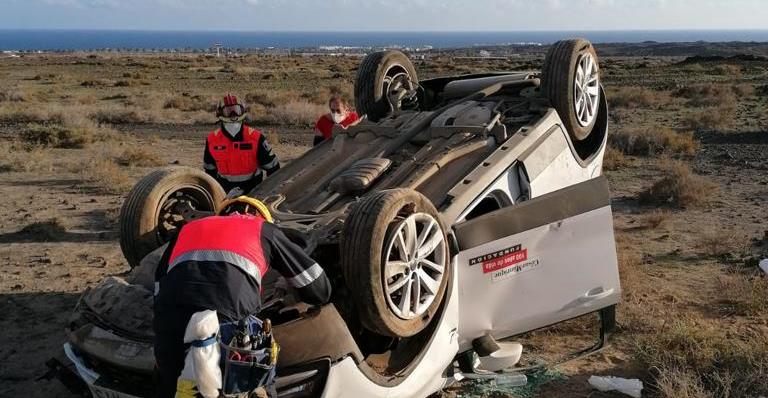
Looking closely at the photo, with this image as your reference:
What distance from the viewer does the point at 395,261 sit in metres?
3.85

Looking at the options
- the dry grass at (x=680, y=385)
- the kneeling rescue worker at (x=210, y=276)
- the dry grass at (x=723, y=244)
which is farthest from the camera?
the dry grass at (x=723, y=244)

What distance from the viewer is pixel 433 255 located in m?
4.05

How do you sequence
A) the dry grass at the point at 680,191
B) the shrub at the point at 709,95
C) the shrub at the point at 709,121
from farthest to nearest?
the shrub at the point at 709,95, the shrub at the point at 709,121, the dry grass at the point at 680,191

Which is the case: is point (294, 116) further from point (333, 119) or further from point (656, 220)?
point (656, 220)

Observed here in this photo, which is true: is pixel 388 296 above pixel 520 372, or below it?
above

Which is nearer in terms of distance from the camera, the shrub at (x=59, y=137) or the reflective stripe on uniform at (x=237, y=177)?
the reflective stripe on uniform at (x=237, y=177)

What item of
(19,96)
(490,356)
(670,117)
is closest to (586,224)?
(490,356)

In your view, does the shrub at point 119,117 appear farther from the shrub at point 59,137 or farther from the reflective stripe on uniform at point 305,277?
the reflective stripe on uniform at point 305,277

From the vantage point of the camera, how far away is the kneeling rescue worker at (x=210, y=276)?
10.0 feet

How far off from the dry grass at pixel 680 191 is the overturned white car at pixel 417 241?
12.5 ft

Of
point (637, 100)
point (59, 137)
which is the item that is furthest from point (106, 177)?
point (637, 100)

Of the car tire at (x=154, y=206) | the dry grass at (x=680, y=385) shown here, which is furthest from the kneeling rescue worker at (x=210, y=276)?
the dry grass at (x=680, y=385)

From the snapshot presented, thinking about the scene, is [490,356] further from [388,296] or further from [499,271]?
[388,296]

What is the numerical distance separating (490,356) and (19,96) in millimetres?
26347
